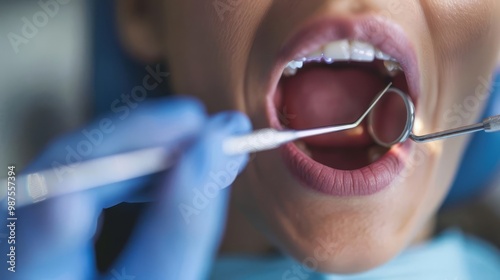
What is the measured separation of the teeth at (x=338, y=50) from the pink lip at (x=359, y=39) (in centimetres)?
2

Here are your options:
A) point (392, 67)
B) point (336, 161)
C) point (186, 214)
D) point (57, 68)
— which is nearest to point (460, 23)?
point (392, 67)

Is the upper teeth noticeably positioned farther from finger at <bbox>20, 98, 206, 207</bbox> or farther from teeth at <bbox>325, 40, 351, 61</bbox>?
finger at <bbox>20, 98, 206, 207</bbox>

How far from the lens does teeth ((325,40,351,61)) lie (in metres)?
0.61

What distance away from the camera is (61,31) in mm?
730

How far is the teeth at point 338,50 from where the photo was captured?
2.00 feet

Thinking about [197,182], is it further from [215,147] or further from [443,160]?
[443,160]

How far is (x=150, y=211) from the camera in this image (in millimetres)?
Answer: 525

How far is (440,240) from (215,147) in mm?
482

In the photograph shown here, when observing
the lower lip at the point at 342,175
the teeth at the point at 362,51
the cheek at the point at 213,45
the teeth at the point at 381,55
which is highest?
the cheek at the point at 213,45

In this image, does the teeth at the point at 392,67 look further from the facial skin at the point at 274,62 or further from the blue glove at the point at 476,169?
the blue glove at the point at 476,169

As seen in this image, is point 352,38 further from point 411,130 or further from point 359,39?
point 411,130

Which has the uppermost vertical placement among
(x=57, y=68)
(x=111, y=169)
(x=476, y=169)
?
(x=57, y=68)

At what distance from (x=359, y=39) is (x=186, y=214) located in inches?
9.1

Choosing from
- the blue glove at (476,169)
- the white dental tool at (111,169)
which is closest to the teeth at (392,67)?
the white dental tool at (111,169)
